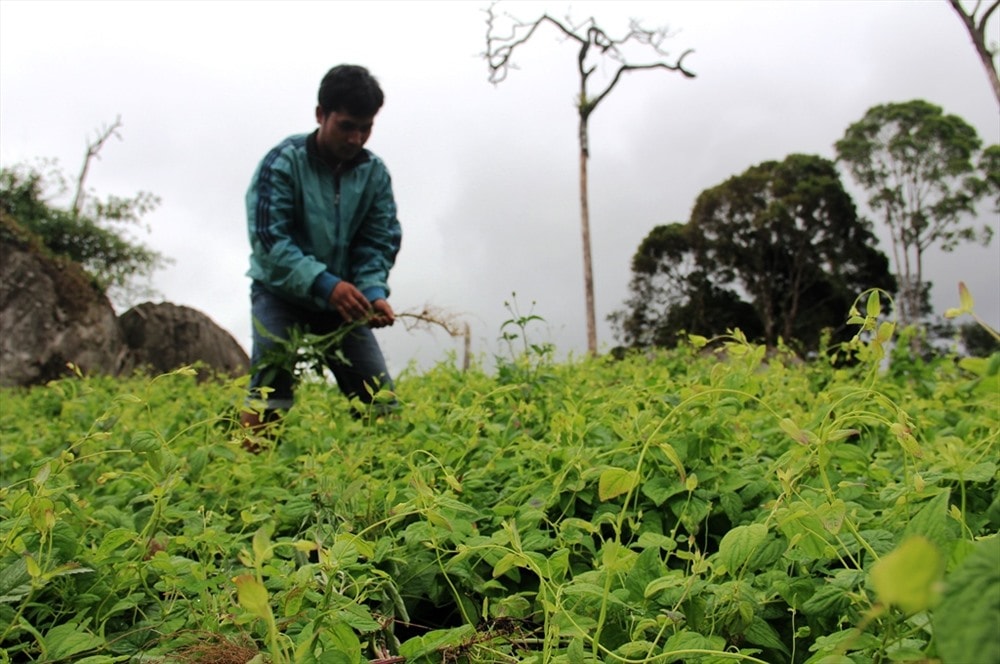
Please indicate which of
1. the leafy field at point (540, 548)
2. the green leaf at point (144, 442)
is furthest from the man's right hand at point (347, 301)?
the green leaf at point (144, 442)

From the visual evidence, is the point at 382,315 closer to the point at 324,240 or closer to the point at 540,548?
the point at 324,240

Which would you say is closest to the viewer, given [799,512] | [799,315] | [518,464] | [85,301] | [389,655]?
[799,512]

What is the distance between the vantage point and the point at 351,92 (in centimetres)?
343

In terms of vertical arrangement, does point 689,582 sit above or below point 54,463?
below

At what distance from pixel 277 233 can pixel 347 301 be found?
510mm

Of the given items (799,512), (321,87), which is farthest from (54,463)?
(321,87)

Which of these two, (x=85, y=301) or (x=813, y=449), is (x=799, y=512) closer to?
(x=813, y=449)

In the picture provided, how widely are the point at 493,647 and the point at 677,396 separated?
0.80 metres

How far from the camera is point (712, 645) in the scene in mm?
901

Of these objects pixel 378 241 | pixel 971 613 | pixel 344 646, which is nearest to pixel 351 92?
pixel 378 241

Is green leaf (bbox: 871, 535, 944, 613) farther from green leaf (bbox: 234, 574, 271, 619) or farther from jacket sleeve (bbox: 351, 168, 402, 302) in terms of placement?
jacket sleeve (bbox: 351, 168, 402, 302)

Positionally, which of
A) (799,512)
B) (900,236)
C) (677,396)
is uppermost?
(900,236)

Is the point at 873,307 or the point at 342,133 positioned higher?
the point at 342,133

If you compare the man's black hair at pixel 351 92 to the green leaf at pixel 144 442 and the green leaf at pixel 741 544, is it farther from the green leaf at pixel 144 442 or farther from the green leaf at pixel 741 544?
the green leaf at pixel 741 544
